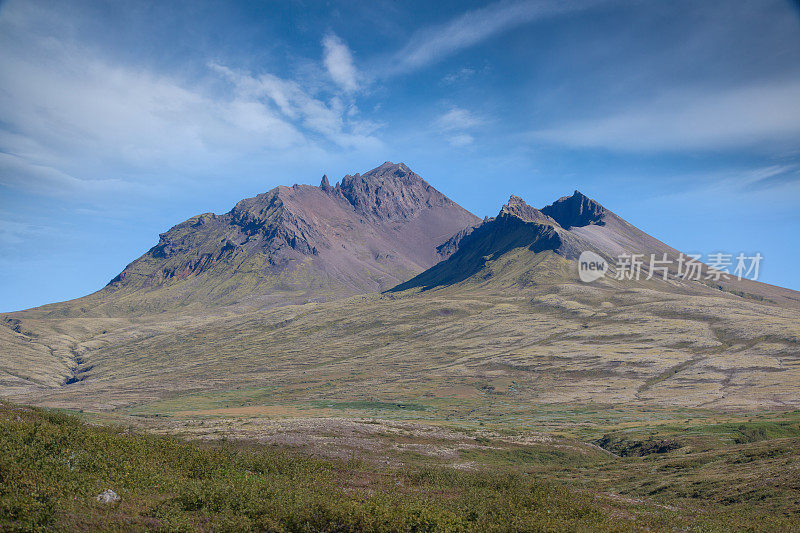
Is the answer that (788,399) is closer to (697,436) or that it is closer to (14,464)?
(697,436)

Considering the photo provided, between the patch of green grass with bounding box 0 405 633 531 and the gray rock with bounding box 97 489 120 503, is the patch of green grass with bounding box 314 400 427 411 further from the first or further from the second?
the gray rock with bounding box 97 489 120 503

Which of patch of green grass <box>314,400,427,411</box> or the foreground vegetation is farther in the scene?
patch of green grass <box>314,400,427,411</box>

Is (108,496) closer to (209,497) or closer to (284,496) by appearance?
(209,497)

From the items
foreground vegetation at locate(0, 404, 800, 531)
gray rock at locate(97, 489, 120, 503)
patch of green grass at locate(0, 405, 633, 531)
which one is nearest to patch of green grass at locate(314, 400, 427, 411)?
foreground vegetation at locate(0, 404, 800, 531)

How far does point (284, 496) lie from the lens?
25.1 metres

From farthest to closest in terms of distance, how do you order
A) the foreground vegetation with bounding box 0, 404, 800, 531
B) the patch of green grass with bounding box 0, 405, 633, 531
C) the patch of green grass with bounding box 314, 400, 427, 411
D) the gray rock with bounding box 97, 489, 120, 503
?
the patch of green grass with bounding box 314, 400, 427, 411 < the gray rock with bounding box 97, 489, 120, 503 < the foreground vegetation with bounding box 0, 404, 800, 531 < the patch of green grass with bounding box 0, 405, 633, 531

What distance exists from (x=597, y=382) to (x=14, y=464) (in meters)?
184

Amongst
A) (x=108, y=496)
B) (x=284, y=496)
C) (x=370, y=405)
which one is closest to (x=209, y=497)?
(x=284, y=496)

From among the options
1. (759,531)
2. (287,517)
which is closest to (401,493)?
(287,517)

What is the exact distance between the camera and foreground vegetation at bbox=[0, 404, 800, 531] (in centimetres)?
2117

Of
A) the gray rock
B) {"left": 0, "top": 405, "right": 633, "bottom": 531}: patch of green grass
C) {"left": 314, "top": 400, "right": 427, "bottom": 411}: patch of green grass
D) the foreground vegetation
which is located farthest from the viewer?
{"left": 314, "top": 400, "right": 427, "bottom": 411}: patch of green grass

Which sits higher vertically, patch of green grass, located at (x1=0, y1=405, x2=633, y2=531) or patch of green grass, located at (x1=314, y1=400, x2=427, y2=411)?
patch of green grass, located at (x1=0, y1=405, x2=633, y2=531)

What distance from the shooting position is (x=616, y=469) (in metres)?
60.4

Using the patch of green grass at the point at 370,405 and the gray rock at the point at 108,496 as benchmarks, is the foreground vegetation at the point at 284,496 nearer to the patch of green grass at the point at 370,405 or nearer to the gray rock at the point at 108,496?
the gray rock at the point at 108,496
